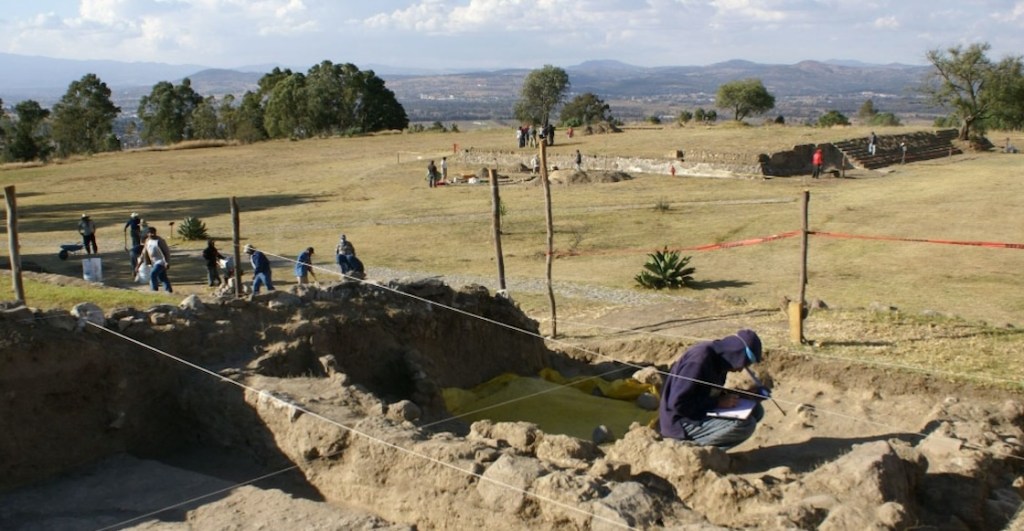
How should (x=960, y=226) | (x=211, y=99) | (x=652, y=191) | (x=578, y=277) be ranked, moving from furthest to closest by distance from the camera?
(x=211, y=99) < (x=652, y=191) < (x=960, y=226) < (x=578, y=277)

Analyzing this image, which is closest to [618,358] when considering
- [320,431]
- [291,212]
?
[320,431]

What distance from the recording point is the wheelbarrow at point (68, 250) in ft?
74.1

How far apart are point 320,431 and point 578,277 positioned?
40.8 feet

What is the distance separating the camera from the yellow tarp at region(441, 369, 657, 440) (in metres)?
9.55

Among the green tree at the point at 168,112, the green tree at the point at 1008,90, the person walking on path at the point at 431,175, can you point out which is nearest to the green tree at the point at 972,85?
the green tree at the point at 1008,90

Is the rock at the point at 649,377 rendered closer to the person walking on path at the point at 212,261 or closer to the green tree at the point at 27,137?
the person walking on path at the point at 212,261

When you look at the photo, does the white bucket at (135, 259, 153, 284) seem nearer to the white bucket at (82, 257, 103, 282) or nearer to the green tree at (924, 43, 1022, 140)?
the white bucket at (82, 257, 103, 282)

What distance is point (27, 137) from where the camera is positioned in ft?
202

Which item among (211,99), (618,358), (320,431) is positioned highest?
(211,99)

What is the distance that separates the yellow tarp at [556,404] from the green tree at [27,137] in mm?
57391

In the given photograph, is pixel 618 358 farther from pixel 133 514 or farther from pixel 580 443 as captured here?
pixel 133 514

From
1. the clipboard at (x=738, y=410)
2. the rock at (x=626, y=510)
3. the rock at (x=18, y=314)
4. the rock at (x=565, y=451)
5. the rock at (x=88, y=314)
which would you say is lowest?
the clipboard at (x=738, y=410)

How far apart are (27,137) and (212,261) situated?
51583mm

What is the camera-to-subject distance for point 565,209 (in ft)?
96.9
